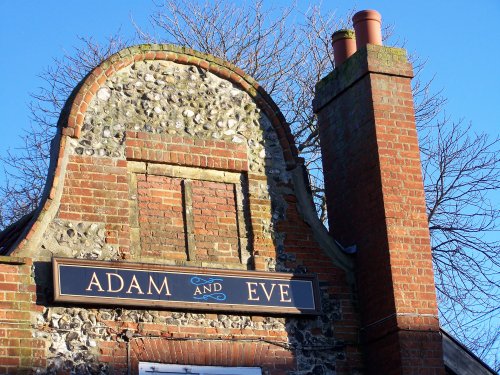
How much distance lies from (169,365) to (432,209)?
10125 mm

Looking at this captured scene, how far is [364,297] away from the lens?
13711mm

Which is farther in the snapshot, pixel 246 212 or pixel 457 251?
pixel 457 251

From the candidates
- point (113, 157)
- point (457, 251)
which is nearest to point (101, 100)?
A: point (113, 157)

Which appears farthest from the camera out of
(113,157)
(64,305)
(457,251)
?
(457,251)

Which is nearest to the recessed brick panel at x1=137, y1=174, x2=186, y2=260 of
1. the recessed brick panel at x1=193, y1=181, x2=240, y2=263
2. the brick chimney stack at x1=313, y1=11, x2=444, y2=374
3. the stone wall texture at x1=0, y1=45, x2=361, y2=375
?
the stone wall texture at x1=0, y1=45, x2=361, y2=375

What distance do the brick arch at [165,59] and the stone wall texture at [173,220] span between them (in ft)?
0.05

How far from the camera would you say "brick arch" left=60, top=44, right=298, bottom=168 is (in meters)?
13.1

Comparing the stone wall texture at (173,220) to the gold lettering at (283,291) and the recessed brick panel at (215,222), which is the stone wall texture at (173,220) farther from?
the gold lettering at (283,291)

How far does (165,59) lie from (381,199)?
3103 millimetres

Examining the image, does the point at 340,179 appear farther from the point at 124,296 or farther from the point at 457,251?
the point at 457,251

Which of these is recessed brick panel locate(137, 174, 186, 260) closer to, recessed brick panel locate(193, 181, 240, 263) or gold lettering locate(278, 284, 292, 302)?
recessed brick panel locate(193, 181, 240, 263)

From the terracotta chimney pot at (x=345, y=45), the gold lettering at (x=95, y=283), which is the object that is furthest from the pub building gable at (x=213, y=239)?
the terracotta chimney pot at (x=345, y=45)

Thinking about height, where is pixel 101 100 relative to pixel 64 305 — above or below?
above

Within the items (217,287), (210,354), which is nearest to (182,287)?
(217,287)
